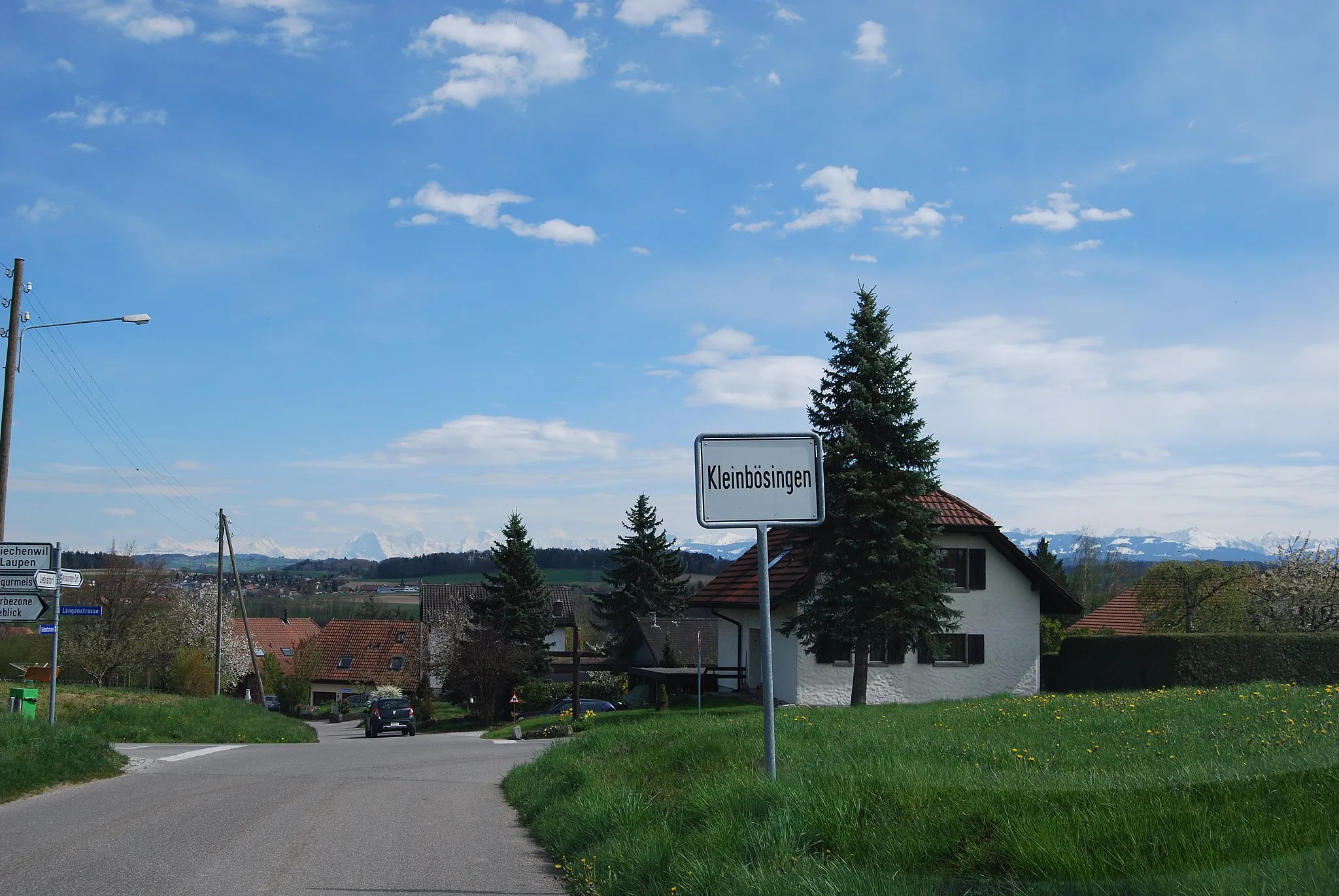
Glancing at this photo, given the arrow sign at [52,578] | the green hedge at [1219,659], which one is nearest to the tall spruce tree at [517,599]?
the green hedge at [1219,659]

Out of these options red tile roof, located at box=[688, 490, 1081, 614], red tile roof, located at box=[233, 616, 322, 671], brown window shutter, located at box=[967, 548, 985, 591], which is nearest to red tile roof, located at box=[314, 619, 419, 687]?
red tile roof, located at box=[233, 616, 322, 671]

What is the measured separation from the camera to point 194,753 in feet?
77.0

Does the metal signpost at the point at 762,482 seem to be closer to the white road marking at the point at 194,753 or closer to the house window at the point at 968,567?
the white road marking at the point at 194,753

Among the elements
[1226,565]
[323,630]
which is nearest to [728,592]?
[1226,565]

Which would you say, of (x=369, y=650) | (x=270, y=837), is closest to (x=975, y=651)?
(x=270, y=837)

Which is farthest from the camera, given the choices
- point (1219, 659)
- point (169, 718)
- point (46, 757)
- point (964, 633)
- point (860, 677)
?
point (964, 633)

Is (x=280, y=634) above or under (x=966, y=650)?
under

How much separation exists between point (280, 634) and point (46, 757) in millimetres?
96446

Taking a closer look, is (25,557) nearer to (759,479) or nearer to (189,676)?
(759,479)

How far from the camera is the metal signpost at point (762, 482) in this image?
7055 millimetres

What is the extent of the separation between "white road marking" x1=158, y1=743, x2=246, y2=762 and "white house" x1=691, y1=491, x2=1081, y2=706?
15744 mm

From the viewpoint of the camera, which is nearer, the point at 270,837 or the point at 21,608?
the point at 270,837

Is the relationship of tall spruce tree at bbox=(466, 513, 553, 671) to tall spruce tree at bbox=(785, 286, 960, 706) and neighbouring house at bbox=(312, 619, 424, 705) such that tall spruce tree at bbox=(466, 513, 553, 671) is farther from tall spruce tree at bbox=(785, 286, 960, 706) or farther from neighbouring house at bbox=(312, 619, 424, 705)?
tall spruce tree at bbox=(785, 286, 960, 706)

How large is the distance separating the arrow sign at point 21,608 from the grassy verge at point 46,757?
1.83 metres
